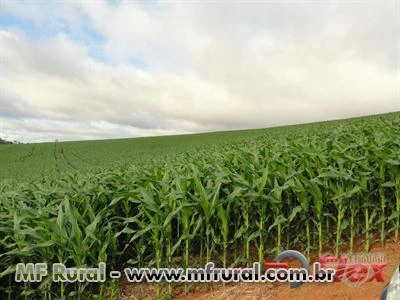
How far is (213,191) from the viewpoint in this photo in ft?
11.0

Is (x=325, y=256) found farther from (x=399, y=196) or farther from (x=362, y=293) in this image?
(x=399, y=196)

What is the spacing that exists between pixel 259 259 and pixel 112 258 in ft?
4.60

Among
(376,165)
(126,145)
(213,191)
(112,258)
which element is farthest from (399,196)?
(126,145)

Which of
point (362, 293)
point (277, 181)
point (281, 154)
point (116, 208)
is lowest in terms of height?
point (362, 293)

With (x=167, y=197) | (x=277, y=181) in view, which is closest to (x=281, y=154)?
(x=277, y=181)

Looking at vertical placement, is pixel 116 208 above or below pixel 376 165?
below

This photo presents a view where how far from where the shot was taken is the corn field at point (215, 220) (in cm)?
321

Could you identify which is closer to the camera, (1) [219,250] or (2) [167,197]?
(2) [167,197]

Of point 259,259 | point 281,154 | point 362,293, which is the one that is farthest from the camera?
point 281,154

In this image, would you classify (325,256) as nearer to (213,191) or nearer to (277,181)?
(277,181)

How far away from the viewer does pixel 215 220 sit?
355 centimetres

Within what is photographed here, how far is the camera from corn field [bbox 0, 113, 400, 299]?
3205 mm

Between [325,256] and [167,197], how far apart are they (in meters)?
1.59

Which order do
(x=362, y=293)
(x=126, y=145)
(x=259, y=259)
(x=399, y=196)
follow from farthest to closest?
(x=126, y=145), (x=399, y=196), (x=259, y=259), (x=362, y=293)
